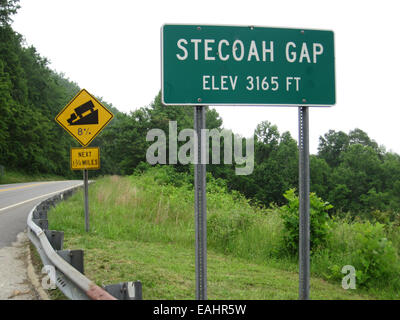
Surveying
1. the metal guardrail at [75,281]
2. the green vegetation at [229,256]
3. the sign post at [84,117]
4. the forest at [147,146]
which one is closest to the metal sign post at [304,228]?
the green vegetation at [229,256]

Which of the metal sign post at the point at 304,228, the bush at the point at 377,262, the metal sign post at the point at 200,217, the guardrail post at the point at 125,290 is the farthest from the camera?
the bush at the point at 377,262

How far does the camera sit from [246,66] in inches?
136

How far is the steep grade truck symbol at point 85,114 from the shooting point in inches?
341

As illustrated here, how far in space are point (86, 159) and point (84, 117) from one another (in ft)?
A: 3.70

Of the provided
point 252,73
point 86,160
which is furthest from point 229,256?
point 252,73

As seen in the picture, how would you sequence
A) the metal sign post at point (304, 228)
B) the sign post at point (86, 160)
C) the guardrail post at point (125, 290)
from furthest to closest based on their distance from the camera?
the sign post at point (86, 160) → the metal sign post at point (304, 228) → the guardrail post at point (125, 290)

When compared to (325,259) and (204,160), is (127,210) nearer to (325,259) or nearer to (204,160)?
(325,259)

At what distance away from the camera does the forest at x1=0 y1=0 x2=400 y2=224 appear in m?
44.8

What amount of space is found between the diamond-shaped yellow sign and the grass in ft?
7.62

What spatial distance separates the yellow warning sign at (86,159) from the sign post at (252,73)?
6.20 meters

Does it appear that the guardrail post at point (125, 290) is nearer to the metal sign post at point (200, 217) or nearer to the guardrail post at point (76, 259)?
the metal sign post at point (200, 217)

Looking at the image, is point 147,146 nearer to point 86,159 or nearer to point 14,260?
point 86,159

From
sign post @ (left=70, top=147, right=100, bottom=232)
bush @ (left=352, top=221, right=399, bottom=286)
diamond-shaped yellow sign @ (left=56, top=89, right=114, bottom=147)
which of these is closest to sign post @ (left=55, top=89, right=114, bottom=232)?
diamond-shaped yellow sign @ (left=56, top=89, right=114, bottom=147)

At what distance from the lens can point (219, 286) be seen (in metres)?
5.05
